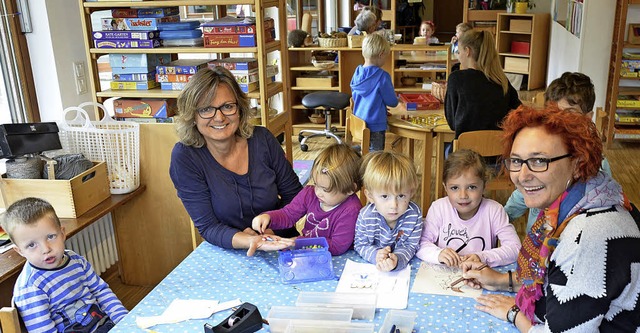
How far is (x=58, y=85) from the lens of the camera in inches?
117

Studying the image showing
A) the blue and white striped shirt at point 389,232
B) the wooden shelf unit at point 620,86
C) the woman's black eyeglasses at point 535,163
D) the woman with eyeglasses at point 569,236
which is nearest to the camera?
the woman with eyeglasses at point 569,236

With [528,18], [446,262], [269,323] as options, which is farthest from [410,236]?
[528,18]

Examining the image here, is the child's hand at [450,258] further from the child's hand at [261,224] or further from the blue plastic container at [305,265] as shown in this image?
the child's hand at [261,224]

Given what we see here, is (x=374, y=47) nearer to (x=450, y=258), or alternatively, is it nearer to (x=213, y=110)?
(x=213, y=110)

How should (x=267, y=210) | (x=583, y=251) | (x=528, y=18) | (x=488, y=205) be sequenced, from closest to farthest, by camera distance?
(x=583, y=251) → (x=488, y=205) → (x=267, y=210) → (x=528, y=18)

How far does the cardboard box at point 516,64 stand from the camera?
27.1ft

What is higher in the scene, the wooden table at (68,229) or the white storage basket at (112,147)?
the white storage basket at (112,147)

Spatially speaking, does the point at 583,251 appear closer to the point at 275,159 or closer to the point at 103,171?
the point at 275,159

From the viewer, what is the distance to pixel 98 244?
116 inches

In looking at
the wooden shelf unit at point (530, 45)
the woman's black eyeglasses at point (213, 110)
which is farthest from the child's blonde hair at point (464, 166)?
the wooden shelf unit at point (530, 45)

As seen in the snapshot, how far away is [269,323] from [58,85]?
2128 mm

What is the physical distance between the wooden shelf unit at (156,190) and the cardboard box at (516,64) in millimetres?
5977

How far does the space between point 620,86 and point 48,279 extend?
5227 millimetres

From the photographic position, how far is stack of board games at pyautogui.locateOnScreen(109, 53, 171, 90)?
325 centimetres
